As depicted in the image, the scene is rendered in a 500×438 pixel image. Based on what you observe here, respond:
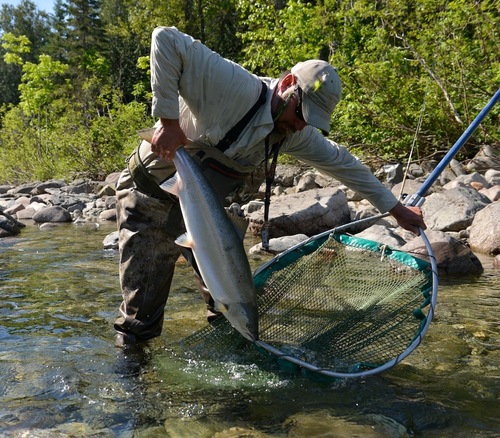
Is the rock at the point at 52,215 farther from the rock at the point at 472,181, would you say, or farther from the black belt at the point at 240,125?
the black belt at the point at 240,125

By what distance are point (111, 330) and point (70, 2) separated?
5166 cm

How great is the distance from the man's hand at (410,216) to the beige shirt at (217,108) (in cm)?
5

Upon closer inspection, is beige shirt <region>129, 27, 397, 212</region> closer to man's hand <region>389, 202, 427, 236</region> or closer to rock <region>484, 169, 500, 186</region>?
man's hand <region>389, 202, 427, 236</region>

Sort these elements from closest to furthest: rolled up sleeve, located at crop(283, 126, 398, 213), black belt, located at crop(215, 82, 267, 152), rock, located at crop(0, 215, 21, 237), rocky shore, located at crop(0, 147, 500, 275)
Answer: black belt, located at crop(215, 82, 267, 152), rolled up sleeve, located at crop(283, 126, 398, 213), rocky shore, located at crop(0, 147, 500, 275), rock, located at crop(0, 215, 21, 237)

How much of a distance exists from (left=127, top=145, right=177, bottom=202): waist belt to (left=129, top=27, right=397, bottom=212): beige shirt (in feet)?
0.19

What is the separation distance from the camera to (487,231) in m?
8.84

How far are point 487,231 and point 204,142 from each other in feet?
20.2

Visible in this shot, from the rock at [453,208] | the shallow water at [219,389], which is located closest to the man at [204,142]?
the shallow water at [219,389]

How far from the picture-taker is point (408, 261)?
13.1ft

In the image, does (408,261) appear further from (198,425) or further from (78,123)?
(78,123)

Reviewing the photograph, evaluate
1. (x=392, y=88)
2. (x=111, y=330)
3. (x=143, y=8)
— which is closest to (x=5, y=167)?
(x=143, y=8)

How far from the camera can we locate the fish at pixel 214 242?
343 centimetres

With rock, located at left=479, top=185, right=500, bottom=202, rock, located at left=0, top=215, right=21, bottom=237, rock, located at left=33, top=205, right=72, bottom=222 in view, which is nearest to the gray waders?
rock, located at left=479, top=185, right=500, bottom=202

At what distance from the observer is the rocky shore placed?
26.3 ft
